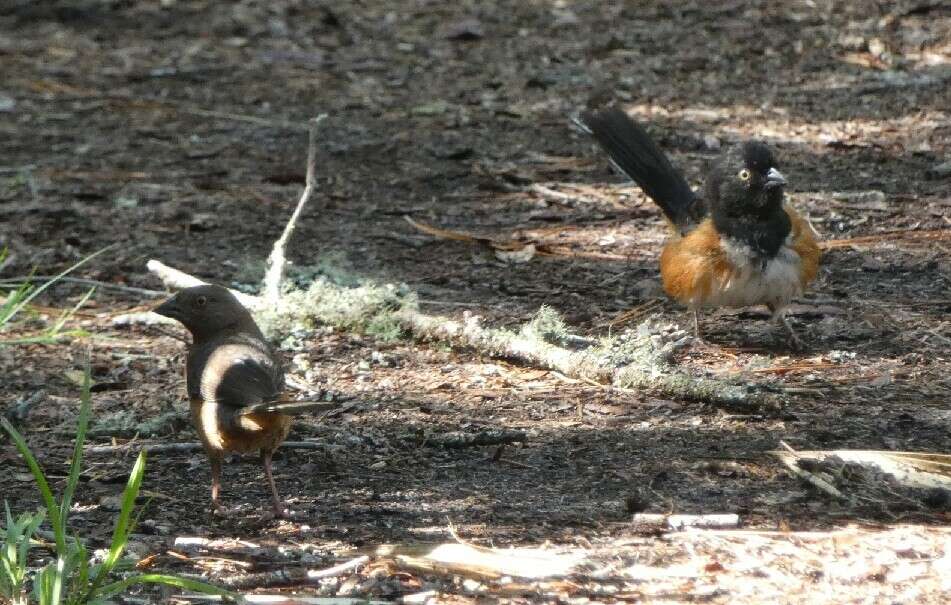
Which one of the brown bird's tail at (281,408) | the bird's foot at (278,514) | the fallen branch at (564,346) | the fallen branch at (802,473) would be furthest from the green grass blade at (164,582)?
the fallen branch at (564,346)

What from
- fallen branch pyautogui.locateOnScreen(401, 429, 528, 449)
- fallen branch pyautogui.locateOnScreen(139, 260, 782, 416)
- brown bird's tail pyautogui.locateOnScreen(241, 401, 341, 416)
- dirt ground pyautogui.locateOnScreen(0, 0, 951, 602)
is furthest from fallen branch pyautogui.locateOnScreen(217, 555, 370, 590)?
fallen branch pyautogui.locateOnScreen(139, 260, 782, 416)

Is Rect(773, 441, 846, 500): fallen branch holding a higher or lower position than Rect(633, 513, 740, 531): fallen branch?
higher

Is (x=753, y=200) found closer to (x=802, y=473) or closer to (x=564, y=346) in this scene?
(x=564, y=346)

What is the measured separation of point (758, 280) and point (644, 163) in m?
1.19

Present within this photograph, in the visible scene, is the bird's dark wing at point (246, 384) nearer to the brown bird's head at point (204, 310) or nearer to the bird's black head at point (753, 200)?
the brown bird's head at point (204, 310)

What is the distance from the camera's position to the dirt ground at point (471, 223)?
13.7ft

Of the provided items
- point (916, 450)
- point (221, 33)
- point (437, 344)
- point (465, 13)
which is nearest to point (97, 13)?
point (221, 33)

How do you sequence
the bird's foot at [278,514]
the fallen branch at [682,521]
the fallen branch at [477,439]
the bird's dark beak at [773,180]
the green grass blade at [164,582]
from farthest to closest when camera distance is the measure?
1. the bird's dark beak at [773,180]
2. the fallen branch at [477,439]
3. the bird's foot at [278,514]
4. the fallen branch at [682,521]
5. the green grass blade at [164,582]

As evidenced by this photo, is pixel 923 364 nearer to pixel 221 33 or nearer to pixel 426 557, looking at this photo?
pixel 426 557

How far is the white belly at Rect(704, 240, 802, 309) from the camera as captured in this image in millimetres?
5414

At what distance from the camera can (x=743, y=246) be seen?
5.57 meters

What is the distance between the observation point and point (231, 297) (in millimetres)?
4660

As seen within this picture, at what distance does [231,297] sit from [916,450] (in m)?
2.35

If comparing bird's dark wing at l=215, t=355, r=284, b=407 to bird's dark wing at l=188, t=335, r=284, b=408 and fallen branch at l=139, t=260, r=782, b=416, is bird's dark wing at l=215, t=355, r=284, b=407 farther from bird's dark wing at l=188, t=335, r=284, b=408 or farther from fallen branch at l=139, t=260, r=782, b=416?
fallen branch at l=139, t=260, r=782, b=416
